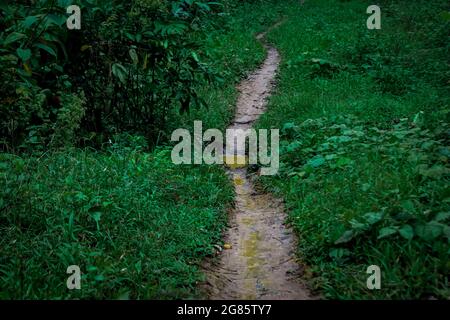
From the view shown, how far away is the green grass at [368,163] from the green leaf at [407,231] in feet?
0.05

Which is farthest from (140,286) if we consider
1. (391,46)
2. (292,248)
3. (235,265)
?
(391,46)

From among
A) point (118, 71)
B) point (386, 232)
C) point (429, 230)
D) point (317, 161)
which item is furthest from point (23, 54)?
point (429, 230)

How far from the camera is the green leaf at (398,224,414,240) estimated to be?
4211 millimetres

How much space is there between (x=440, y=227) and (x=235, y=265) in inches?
84.4

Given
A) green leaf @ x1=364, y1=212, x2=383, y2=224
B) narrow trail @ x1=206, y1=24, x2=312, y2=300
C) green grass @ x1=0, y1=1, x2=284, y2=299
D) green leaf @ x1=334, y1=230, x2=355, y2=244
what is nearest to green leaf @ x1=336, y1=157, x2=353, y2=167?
narrow trail @ x1=206, y1=24, x2=312, y2=300

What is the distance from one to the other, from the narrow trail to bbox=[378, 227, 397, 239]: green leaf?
36.0 inches

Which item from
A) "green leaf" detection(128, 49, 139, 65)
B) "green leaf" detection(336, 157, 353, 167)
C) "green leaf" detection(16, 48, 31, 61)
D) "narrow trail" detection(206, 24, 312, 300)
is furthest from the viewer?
"green leaf" detection(128, 49, 139, 65)

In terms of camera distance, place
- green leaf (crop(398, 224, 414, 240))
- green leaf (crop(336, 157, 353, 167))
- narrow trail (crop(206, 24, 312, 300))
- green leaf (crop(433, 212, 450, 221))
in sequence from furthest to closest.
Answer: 1. green leaf (crop(336, 157, 353, 167))
2. narrow trail (crop(206, 24, 312, 300))
3. green leaf (crop(433, 212, 450, 221))
4. green leaf (crop(398, 224, 414, 240))

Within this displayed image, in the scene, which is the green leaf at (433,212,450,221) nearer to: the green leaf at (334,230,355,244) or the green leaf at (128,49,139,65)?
the green leaf at (334,230,355,244)

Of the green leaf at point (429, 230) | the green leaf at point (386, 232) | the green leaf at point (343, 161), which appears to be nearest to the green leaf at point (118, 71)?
the green leaf at point (343, 161)

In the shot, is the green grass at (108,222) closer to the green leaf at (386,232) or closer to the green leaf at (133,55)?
the green leaf at (133,55)

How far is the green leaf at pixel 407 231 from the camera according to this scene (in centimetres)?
421

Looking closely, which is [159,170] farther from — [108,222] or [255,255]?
[255,255]

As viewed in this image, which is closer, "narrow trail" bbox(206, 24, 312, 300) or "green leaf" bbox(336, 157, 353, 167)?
"narrow trail" bbox(206, 24, 312, 300)
